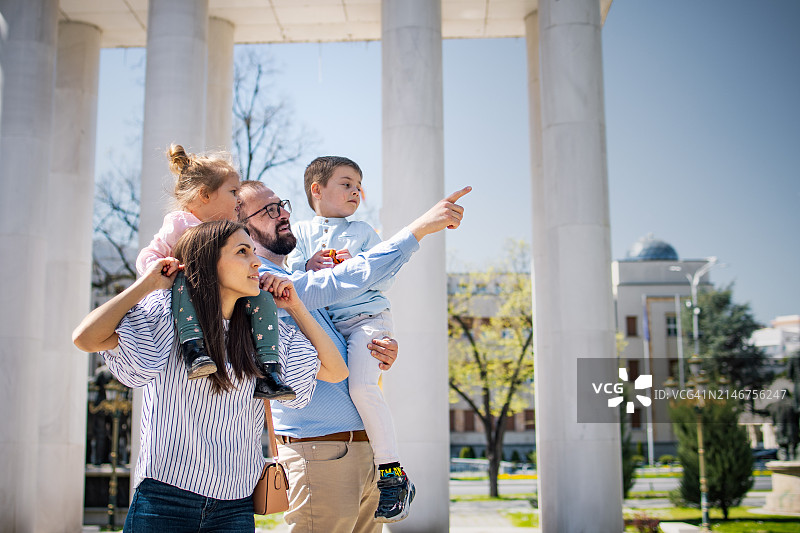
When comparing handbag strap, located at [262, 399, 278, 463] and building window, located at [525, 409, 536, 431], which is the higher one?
handbag strap, located at [262, 399, 278, 463]

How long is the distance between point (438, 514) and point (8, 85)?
1099 centimetres

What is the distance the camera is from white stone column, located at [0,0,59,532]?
1387 centimetres

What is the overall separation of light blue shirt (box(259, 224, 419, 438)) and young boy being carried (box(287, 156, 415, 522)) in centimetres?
10

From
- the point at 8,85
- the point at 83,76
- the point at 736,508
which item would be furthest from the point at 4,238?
the point at 736,508

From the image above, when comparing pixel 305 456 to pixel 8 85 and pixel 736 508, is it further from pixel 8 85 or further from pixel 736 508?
pixel 736 508

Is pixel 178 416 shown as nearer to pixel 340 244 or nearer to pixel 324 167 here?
pixel 340 244

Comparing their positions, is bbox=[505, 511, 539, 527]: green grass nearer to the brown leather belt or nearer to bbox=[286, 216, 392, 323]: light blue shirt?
bbox=[286, 216, 392, 323]: light blue shirt

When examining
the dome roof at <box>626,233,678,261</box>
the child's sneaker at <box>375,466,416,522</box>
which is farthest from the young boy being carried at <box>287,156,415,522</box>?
the dome roof at <box>626,233,678,261</box>

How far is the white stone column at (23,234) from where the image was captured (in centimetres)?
1387

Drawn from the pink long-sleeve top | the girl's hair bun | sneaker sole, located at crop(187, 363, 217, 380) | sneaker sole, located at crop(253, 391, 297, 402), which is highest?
the girl's hair bun

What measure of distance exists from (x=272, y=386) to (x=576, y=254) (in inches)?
429

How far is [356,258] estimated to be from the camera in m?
3.90

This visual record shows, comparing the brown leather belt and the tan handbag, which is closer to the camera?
the tan handbag

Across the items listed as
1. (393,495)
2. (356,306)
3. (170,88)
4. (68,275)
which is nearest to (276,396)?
Answer: (393,495)
